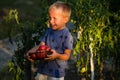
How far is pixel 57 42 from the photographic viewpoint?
501cm

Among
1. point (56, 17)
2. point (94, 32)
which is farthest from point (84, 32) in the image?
point (56, 17)

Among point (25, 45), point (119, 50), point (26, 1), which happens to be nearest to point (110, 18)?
point (119, 50)

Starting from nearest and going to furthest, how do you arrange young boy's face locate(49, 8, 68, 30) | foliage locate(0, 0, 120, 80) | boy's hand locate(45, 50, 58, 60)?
boy's hand locate(45, 50, 58, 60)
young boy's face locate(49, 8, 68, 30)
foliage locate(0, 0, 120, 80)

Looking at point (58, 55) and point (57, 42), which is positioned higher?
point (57, 42)

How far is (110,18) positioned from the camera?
6215 millimetres

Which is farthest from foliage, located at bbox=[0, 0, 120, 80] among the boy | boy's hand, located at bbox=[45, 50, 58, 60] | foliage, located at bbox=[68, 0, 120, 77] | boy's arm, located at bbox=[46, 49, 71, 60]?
boy's hand, located at bbox=[45, 50, 58, 60]

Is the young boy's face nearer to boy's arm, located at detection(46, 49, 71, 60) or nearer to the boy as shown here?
the boy

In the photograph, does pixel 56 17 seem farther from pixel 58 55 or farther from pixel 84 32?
pixel 84 32

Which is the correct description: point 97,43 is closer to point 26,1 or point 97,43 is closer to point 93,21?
point 93,21

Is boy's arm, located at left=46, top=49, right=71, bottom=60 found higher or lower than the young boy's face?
lower

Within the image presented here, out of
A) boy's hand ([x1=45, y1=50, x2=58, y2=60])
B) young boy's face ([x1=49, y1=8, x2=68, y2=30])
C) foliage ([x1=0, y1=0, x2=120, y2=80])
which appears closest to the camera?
boy's hand ([x1=45, y1=50, x2=58, y2=60])

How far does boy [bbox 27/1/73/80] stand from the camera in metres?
4.91

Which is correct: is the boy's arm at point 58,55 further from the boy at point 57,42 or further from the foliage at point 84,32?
the foliage at point 84,32

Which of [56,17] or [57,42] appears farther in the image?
[57,42]
